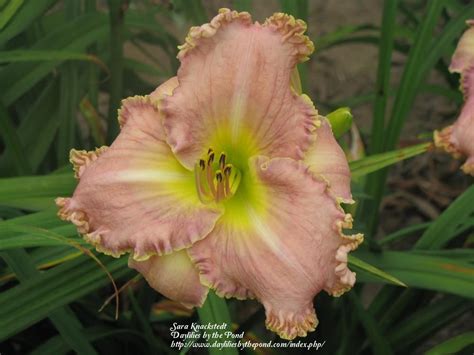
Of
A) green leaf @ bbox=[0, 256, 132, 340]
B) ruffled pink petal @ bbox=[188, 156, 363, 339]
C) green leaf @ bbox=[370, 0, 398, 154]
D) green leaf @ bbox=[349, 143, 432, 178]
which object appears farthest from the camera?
green leaf @ bbox=[370, 0, 398, 154]

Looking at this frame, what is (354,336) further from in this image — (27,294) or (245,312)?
(27,294)

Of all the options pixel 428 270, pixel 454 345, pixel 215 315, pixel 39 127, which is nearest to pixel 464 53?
pixel 428 270

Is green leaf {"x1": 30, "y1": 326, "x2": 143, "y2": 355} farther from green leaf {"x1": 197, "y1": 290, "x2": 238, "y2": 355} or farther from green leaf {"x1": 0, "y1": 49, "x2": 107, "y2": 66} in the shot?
green leaf {"x1": 0, "y1": 49, "x2": 107, "y2": 66}

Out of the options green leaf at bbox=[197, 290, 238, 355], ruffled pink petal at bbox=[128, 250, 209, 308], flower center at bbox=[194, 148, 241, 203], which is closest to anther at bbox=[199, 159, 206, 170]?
flower center at bbox=[194, 148, 241, 203]

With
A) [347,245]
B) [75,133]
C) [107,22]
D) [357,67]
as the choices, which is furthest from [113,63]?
[357,67]

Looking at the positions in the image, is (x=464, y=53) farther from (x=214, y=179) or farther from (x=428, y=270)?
(x=214, y=179)
